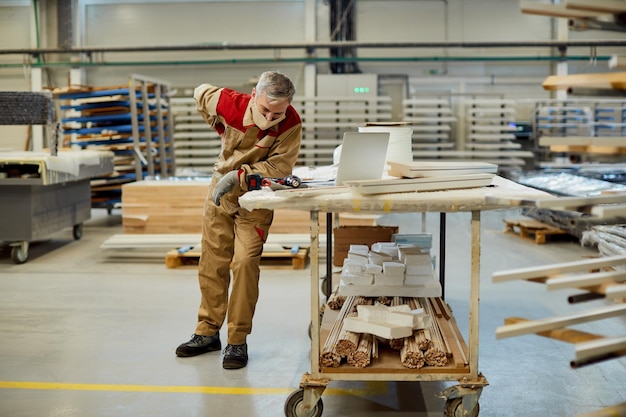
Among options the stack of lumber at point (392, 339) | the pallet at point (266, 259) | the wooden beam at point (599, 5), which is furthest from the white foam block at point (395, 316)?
the pallet at point (266, 259)

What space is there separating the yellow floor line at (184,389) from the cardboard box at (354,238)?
1.42m

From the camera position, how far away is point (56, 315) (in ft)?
17.4

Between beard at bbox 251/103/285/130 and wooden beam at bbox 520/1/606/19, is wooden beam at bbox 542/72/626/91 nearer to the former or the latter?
wooden beam at bbox 520/1/606/19

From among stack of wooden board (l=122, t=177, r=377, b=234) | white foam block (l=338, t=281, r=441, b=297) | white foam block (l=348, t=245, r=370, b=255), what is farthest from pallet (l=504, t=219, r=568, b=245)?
white foam block (l=338, t=281, r=441, b=297)

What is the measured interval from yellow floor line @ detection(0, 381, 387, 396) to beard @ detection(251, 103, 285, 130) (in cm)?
144

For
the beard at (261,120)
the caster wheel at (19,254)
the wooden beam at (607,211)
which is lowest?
the caster wheel at (19,254)

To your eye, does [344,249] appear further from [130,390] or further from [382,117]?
[382,117]

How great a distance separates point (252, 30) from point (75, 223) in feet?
25.1

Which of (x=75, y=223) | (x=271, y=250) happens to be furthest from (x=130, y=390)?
(x=75, y=223)

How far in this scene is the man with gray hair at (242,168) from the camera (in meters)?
3.85

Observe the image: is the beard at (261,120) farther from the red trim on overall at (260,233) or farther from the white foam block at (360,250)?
the white foam block at (360,250)

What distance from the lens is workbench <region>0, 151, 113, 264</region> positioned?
690cm

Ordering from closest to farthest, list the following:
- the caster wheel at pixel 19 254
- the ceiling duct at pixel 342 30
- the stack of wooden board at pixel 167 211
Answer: the caster wheel at pixel 19 254, the stack of wooden board at pixel 167 211, the ceiling duct at pixel 342 30

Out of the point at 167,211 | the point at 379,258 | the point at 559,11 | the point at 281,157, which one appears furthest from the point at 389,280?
the point at 167,211
